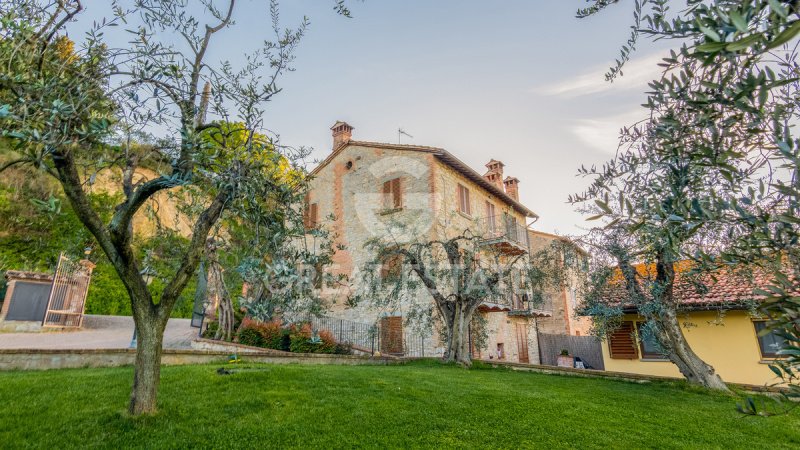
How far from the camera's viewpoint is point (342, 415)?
571 centimetres

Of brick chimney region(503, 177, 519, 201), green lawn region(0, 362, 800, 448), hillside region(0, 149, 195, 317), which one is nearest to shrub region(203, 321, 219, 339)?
hillside region(0, 149, 195, 317)

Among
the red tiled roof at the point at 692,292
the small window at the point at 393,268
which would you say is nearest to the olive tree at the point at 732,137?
the red tiled roof at the point at 692,292

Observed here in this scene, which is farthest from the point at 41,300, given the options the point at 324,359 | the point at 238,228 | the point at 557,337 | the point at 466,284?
the point at 557,337

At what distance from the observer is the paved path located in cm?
1173

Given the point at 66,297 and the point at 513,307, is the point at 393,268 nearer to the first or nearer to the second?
the point at 513,307

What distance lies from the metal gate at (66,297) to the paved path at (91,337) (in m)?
0.58

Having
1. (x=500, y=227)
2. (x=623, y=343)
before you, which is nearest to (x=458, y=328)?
(x=623, y=343)

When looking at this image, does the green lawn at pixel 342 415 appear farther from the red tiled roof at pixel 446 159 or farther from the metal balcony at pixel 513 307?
the red tiled roof at pixel 446 159

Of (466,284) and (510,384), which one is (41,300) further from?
(510,384)

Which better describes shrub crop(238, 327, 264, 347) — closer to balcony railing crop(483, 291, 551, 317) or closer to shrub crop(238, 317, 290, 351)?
shrub crop(238, 317, 290, 351)

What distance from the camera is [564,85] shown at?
476cm

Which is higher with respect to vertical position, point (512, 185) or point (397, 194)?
point (512, 185)

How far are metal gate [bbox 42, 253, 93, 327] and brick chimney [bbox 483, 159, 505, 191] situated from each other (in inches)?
821

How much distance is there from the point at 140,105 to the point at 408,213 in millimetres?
13744
